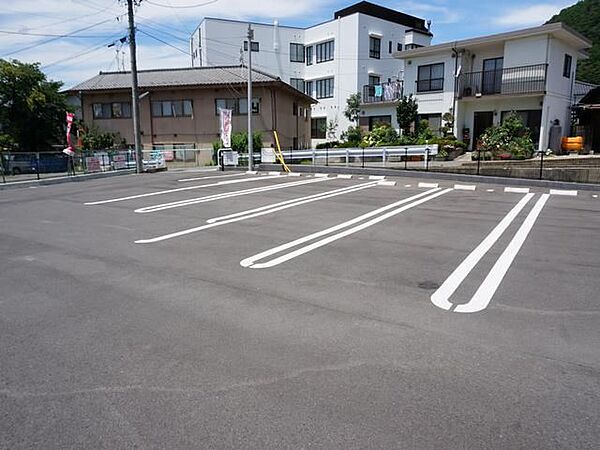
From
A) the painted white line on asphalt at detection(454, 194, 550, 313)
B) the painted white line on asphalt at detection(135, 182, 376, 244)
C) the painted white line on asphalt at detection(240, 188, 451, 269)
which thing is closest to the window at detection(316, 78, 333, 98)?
the painted white line on asphalt at detection(135, 182, 376, 244)

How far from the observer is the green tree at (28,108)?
97.0ft

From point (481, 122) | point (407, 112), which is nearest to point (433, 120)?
point (407, 112)

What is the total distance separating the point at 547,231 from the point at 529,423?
6452mm

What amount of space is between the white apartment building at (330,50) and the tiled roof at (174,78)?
18.5 ft

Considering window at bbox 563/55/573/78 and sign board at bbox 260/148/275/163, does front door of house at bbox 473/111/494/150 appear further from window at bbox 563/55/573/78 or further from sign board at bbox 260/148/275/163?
sign board at bbox 260/148/275/163

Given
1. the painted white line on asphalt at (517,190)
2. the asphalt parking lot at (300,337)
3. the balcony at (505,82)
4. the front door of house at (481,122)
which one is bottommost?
the asphalt parking lot at (300,337)

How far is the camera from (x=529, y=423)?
8.61ft

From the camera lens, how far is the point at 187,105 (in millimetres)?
29516

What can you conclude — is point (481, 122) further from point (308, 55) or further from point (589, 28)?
point (308, 55)

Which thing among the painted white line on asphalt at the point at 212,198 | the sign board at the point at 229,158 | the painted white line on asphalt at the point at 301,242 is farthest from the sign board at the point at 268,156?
the painted white line on asphalt at the point at 301,242

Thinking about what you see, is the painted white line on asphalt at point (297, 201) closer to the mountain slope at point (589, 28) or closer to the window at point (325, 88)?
the window at point (325, 88)

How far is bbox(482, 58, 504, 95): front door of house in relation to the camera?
2394cm

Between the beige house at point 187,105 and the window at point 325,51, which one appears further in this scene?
the window at point 325,51

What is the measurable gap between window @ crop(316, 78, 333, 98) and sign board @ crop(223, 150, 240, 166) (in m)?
17.9
